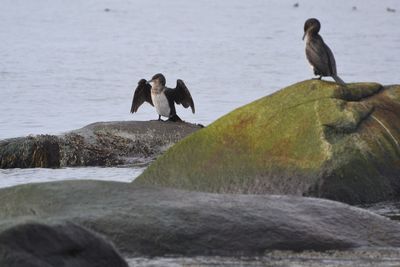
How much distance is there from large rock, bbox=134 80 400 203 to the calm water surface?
239cm

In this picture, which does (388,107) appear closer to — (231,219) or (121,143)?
(231,219)

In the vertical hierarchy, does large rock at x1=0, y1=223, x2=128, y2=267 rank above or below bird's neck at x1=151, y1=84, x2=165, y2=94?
below

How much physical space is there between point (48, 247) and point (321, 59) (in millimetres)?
6705

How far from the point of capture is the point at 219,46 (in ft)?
124

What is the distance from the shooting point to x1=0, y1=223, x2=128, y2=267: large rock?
5.46 meters

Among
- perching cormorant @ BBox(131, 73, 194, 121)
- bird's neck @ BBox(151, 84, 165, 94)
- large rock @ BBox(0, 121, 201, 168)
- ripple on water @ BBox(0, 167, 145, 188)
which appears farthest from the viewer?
bird's neck @ BBox(151, 84, 165, 94)

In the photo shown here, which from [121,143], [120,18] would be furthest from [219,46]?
[121,143]

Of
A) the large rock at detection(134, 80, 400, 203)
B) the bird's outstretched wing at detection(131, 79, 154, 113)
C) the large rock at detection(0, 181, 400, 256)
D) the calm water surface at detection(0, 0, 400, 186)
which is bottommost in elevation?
the large rock at detection(0, 181, 400, 256)

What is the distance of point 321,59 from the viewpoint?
1171 cm

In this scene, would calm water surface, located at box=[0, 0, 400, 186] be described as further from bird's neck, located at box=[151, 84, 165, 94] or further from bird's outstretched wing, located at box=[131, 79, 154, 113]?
bird's neck, located at box=[151, 84, 165, 94]

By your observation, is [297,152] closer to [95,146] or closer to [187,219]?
[187,219]

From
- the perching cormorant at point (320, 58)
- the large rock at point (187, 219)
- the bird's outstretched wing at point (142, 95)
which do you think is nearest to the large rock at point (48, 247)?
the large rock at point (187, 219)

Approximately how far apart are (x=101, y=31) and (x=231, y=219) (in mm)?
38370

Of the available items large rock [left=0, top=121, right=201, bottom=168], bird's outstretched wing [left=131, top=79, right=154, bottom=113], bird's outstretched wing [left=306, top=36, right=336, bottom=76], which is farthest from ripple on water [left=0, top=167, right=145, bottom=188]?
bird's outstretched wing [left=131, top=79, right=154, bottom=113]
